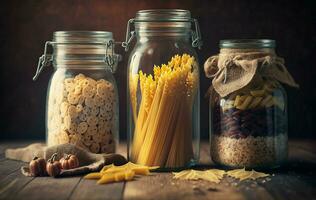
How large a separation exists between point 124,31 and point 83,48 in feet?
1.19

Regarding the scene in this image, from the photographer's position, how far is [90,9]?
1.65 metres

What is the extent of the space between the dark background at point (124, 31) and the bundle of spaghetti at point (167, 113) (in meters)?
0.47

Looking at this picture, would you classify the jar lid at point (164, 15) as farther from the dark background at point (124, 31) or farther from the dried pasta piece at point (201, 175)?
the dark background at point (124, 31)

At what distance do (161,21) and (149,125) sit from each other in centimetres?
22

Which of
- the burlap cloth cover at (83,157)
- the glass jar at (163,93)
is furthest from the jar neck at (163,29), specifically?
the burlap cloth cover at (83,157)

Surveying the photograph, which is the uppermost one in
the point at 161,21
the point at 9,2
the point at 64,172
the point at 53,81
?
the point at 9,2

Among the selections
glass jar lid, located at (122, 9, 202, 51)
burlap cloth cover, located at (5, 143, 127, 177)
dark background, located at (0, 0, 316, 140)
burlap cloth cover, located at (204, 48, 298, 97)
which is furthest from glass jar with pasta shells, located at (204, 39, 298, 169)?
dark background, located at (0, 0, 316, 140)

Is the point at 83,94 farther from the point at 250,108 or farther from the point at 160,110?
the point at 250,108

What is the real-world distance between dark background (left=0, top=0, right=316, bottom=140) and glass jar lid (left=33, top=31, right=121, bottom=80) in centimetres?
34

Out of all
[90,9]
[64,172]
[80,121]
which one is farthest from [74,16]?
[64,172]

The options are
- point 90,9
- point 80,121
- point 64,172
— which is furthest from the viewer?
point 90,9

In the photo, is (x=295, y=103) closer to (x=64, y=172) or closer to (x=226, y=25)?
(x=226, y=25)

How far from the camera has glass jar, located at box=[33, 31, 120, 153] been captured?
1.27 metres

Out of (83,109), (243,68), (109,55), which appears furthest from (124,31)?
(243,68)
